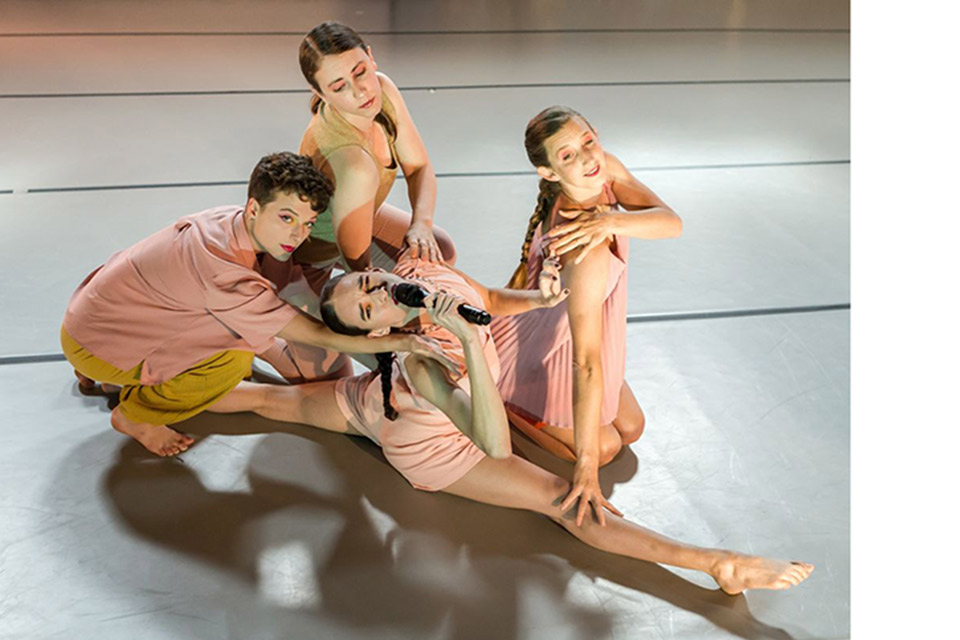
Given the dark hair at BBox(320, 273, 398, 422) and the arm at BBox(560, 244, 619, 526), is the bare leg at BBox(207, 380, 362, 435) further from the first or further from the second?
the arm at BBox(560, 244, 619, 526)

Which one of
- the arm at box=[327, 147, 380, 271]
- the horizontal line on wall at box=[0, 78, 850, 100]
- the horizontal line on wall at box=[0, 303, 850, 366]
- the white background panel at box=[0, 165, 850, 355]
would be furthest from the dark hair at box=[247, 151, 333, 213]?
the horizontal line on wall at box=[0, 78, 850, 100]

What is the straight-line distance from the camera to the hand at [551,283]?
187 cm

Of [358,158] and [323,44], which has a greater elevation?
[323,44]

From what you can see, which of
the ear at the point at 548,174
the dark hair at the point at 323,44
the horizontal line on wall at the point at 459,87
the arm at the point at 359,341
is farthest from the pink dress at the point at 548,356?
the horizontal line on wall at the point at 459,87

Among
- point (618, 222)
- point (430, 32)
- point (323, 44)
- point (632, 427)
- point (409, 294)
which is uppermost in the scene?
point (323, 44)

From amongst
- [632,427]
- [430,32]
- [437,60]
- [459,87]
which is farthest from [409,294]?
[430,32]

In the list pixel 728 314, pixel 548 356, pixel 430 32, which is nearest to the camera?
pixel 548 356

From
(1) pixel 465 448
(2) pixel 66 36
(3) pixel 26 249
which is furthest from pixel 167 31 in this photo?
(1) pixel 465 448

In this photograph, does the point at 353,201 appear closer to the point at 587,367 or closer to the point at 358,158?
the point at 358,158

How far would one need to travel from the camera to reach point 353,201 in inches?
87.1

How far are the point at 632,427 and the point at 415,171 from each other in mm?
835

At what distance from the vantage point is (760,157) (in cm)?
396

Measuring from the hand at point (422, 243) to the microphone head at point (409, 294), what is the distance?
1.08 ft

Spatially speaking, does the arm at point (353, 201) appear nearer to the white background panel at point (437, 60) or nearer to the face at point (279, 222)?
the face at point (279, 222)
